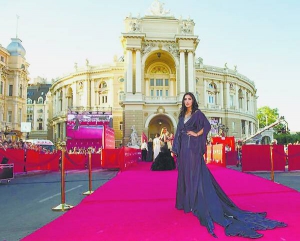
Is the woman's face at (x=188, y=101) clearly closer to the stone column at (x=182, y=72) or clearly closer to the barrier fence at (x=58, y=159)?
the barrier fence at (x=58, y=159)

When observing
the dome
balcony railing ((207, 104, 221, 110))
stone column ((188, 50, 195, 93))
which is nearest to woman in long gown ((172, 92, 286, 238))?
stone column ((188, 50, 195, 93))

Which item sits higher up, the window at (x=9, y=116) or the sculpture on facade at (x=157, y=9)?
the sculpture on facade at (x=157, y=9)

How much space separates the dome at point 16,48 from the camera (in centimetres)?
5288

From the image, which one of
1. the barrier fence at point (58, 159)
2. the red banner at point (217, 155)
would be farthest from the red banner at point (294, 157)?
the barrier fence at point (58, 159)

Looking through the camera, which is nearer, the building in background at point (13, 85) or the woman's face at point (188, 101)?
the woman's face at point (188, 101)

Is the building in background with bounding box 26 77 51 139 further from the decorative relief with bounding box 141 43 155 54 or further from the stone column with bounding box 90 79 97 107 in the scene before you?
the decorative relief with bounding box 141 43 155 54

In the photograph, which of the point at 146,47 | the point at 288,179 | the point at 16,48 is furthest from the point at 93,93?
the point at 288,179

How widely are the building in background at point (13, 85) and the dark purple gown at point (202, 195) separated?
48242 mm

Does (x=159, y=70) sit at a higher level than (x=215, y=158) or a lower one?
higher

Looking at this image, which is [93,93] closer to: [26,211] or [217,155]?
[217,155]

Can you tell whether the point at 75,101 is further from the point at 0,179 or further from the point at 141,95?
the point at 0,179

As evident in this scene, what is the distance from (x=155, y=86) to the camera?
A: 150 feet

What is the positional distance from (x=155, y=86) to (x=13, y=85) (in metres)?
24.4

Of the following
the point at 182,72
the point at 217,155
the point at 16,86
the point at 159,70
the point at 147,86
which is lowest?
the point at 217,155
